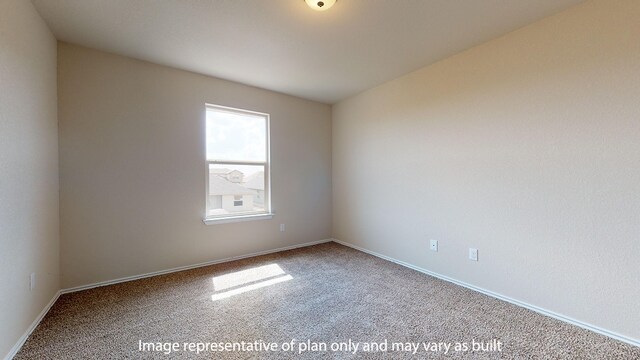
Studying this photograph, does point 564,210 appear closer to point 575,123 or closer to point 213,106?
point 575,123

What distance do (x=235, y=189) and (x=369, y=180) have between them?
76.3 inches

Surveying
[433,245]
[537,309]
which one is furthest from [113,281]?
[537,309]

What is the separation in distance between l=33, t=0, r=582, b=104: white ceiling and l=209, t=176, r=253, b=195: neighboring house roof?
4.47 feet

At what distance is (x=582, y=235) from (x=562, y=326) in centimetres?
71

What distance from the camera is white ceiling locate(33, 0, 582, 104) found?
1927mm

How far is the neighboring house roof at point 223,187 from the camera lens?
3.31 metres

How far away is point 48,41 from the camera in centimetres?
A: 218

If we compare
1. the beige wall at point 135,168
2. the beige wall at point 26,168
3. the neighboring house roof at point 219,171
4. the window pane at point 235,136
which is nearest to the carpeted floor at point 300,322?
the beige wall at point 26,168

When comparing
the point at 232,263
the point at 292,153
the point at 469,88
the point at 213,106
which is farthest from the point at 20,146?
the point at 469,88

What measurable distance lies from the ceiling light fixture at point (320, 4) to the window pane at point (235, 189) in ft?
7.36

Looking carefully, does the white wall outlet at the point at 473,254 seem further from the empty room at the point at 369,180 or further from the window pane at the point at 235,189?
the window pane at the point at 235,189

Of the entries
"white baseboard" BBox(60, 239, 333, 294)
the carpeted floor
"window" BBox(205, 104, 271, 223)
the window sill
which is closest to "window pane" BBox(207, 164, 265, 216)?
"window" BBox(205, 104, 271, 223)

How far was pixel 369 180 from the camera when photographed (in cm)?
373

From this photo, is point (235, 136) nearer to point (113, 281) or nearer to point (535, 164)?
point (113, 281)
